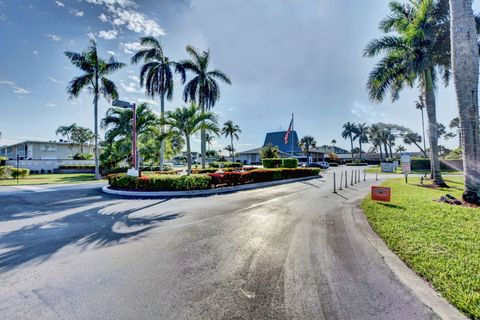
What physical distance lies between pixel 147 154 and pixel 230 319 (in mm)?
26834

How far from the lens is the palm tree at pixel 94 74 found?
72.5 feet

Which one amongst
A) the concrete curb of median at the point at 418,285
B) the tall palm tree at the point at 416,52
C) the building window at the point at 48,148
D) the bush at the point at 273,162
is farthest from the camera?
the building window at the point at 48,148

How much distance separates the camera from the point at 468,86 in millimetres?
8578

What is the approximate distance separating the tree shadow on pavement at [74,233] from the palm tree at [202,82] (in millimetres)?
17544

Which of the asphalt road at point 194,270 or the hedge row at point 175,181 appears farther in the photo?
the hedge row at point 175,181

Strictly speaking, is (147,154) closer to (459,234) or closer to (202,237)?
(202,237)

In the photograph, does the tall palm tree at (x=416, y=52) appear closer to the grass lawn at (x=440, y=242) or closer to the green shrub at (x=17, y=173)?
the grass lawn at (x=440, y=242)

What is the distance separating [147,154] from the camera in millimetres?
26891

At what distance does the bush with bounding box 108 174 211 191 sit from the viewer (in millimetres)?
12086

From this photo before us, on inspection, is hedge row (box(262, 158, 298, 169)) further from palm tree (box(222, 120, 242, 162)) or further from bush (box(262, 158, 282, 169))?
palm tree (box(222, 120, 242, 162))

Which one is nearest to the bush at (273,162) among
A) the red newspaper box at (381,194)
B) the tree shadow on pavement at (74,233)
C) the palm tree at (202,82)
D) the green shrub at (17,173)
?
the palm tree at (202,82)

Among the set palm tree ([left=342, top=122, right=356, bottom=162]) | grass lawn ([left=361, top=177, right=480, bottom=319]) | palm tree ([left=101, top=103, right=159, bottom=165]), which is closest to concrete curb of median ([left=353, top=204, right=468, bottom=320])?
grass lawn ([left=361, top=177, right=480, bottom=319])

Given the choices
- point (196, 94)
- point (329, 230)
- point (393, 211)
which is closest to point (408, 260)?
point (329, 230)

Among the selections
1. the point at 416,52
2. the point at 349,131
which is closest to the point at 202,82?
the point at 416,52
